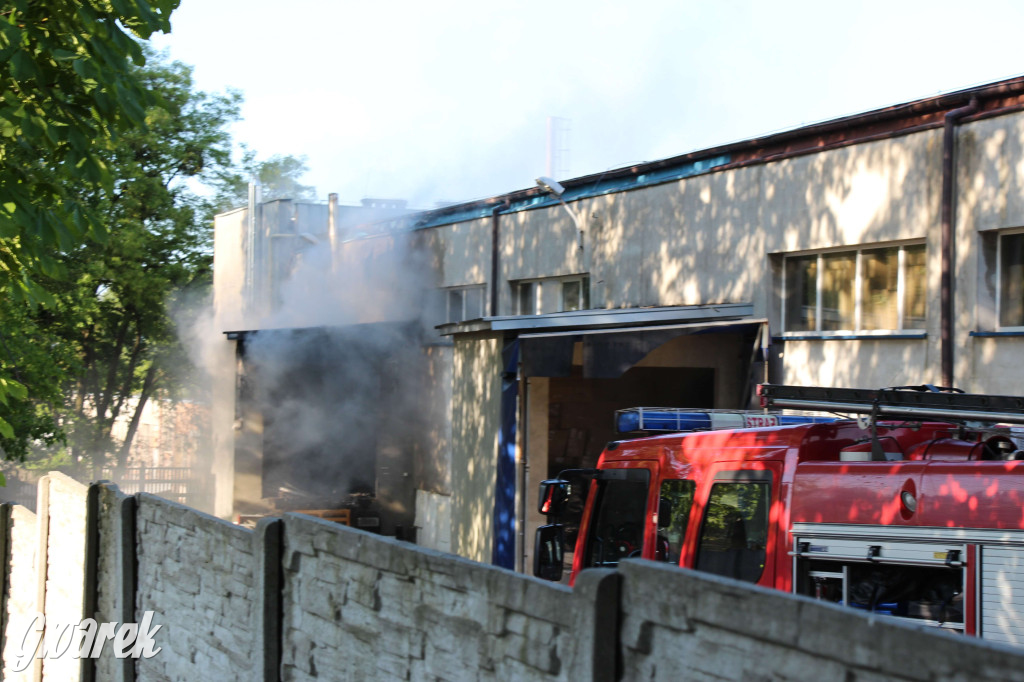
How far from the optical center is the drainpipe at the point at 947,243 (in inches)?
379

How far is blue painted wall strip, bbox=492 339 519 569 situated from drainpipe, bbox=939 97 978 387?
4512 mm

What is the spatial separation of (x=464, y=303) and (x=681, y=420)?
11.6m

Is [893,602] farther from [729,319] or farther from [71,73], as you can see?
[729,319]

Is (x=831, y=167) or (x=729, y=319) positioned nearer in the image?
(x=831, y=167)

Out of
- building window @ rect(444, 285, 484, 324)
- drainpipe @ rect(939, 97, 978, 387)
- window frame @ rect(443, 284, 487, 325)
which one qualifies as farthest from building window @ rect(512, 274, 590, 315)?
drainpipe @ rect(939, 97, 978, 387)

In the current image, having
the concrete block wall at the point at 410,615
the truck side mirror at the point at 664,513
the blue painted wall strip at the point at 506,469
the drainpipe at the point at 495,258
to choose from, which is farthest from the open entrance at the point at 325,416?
the concrete block wall at the point at 410,615

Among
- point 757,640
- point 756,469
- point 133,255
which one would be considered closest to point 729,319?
point 756,469

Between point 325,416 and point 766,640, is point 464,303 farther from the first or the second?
point 766,640

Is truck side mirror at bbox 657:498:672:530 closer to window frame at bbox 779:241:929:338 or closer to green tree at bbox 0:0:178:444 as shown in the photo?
green tree at bbox 0:0:178:444

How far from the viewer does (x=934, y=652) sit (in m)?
2.35

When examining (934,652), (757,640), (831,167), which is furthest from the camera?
(831,167)

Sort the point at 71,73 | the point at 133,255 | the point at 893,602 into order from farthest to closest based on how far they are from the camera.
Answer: the point at 133,255, the point at 71,73, the point at 893,602

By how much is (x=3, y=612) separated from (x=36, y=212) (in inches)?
234

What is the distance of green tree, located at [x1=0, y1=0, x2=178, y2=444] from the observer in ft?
18.4
